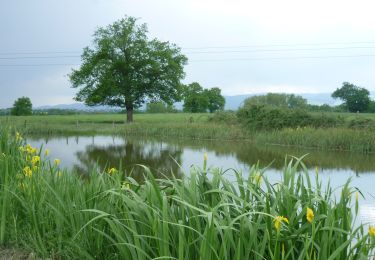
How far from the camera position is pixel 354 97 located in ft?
194

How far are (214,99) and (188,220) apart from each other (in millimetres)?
73897

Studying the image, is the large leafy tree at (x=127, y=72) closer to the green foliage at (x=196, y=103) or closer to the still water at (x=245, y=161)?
the still water at (x=245, y=161)

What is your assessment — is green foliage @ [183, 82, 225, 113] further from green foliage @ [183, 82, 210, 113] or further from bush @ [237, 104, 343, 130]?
bush @ [237, 104, 343, 130]

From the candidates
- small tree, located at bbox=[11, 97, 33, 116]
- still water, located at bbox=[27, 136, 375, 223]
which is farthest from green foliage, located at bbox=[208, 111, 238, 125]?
small tree, located at bbox=[11, 97, 33, 116]

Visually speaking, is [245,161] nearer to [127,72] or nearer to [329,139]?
[329,139]

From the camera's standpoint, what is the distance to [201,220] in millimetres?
2740

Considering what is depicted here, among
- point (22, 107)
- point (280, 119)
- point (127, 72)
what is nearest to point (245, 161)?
point (280, 119)

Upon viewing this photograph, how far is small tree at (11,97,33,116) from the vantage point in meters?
62.9

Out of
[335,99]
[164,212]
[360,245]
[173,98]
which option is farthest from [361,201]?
[335,99]

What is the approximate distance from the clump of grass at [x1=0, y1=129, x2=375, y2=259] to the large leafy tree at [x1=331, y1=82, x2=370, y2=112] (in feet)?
183

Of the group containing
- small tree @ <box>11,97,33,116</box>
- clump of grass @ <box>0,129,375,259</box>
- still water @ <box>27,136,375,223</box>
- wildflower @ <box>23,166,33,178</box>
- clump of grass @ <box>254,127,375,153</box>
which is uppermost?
small tree @ <box>11,97,33,116</box>

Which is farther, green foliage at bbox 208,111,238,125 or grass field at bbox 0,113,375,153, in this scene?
green foliage at bbox 208,111,238,125

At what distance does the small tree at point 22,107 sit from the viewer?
207 ft

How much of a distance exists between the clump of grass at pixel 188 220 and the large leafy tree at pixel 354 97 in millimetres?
55780
